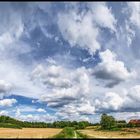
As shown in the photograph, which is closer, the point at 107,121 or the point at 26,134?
the point at 26,134

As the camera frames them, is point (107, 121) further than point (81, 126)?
No

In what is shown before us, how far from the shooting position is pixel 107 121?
168 metres

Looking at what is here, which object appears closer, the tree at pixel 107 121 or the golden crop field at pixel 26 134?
the golden crop field at pixel 26 134

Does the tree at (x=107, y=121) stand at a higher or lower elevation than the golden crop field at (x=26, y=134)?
higher

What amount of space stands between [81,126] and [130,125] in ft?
147

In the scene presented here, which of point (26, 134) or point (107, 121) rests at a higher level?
point (107, 121)

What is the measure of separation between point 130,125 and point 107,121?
12.9m

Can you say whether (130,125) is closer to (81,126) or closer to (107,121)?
(107,121)

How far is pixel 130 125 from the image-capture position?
160 metres

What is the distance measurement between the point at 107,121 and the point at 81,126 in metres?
33.6

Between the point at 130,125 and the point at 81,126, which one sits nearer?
the point at 130,125

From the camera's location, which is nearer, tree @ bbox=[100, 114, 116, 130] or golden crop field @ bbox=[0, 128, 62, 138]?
golden crop field @ bbox=[0, 128, 62, 138]

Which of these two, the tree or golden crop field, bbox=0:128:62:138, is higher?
the tree

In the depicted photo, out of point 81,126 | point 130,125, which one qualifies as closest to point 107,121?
point 130,125
